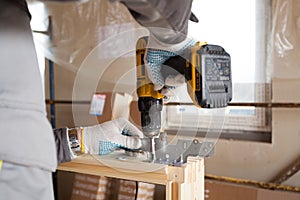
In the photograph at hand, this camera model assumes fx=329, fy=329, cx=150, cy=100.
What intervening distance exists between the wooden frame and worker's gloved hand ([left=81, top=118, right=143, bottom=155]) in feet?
0.15

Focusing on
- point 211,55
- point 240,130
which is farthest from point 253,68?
point 211,55

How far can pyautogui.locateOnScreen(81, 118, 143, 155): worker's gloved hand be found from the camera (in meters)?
0.96

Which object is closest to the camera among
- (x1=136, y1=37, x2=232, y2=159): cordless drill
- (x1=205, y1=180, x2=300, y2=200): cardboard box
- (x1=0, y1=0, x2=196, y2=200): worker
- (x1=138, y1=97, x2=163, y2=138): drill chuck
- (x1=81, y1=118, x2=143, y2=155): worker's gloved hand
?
(x1=0, y1=0, x2=196, y2=200): worker

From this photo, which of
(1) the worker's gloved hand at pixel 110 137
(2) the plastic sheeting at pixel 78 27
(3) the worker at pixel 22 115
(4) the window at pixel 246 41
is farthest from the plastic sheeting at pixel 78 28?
(3) the worker at pixel 22 115

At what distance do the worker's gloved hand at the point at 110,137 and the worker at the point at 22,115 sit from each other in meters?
0.52

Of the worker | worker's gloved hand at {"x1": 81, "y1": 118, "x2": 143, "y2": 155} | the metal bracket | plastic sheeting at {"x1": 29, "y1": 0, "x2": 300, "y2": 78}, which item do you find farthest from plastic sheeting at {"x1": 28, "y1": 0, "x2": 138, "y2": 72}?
the worker

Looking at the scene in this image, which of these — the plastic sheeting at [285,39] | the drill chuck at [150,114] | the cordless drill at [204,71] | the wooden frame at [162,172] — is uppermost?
the plastic sheeting at [285,39]

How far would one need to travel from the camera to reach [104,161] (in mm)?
1021

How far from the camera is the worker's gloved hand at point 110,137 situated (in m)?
0.96

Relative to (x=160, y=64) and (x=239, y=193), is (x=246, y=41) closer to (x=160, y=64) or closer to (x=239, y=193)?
(x=239, y=193)

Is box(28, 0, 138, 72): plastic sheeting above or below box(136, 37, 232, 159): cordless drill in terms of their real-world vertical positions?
above

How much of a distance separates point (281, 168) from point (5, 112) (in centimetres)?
135

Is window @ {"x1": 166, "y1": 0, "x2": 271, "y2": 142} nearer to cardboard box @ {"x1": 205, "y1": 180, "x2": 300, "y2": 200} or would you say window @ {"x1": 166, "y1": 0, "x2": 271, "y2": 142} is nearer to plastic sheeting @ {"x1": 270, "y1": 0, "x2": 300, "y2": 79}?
plastic sheeting @ {"x1": 270, "y1": 0, "x2": 300, "y2": 79}

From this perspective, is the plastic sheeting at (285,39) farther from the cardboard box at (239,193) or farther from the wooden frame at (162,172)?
the wooden frame at (162,172)
